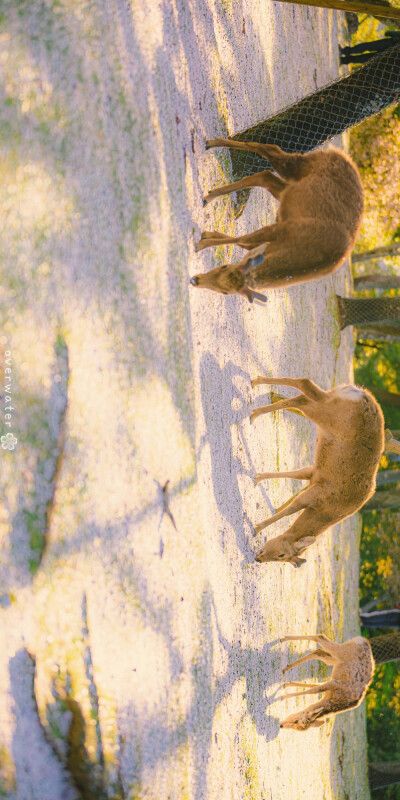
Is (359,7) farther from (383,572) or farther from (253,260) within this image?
(383,572)

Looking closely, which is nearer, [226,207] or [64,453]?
[64,453]

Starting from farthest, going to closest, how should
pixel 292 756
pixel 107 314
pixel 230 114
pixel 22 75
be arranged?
pixel 292 756, pixel 230 114, pixel 107 314, pixel 22 75

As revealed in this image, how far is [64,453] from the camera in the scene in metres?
3.20

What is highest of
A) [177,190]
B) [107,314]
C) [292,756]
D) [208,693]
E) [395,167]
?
[395,167]

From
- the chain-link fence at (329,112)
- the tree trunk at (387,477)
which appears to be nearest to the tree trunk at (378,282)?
Answer: the tree trunk at (387,477)

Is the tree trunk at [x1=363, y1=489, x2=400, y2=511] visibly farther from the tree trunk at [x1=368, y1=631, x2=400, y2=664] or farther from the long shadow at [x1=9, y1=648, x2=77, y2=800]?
the long shadow at [x1=9, y1=648, x2=77, y2=800]

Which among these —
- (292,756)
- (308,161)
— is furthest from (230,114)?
(292,756)

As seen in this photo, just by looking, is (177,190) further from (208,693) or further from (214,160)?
(208,693)

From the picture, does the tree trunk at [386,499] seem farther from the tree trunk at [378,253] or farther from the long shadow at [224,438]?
the long shadow at [224,438]

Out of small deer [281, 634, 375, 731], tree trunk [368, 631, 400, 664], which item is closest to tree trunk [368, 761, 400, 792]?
tree trunk [368, 631, 400, 664]

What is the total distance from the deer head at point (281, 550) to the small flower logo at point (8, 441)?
2901 mm

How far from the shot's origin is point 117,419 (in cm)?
342

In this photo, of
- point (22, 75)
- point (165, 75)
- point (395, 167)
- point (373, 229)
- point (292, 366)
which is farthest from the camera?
point (373, 229)

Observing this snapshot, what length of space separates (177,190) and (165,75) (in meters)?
0.73
